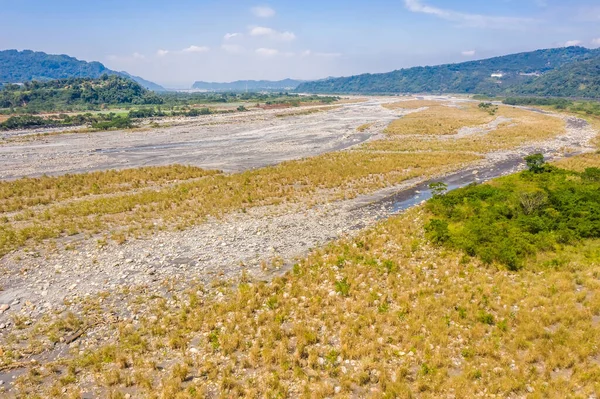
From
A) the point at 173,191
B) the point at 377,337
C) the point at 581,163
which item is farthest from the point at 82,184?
the point at 581,163

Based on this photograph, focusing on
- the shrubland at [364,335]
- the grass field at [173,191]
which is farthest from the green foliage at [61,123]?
the shrubland at [364,335]

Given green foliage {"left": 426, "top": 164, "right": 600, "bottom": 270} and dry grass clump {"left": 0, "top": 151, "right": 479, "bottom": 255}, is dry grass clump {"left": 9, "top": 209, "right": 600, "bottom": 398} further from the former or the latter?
dry grass clump {"left": 0, "top": 151, "right": 479, "bottom": 255}

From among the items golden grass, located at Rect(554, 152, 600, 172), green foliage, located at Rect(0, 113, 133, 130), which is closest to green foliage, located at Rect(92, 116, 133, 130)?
green foliage, located at Rect(0, 113, 133, 130)

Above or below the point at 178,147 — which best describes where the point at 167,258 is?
below

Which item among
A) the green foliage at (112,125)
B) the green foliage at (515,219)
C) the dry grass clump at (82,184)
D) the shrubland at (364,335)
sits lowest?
the shrubland at (364,335)

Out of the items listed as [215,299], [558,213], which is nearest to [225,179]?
[215,299]

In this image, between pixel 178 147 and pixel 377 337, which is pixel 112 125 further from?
pixel 377 337

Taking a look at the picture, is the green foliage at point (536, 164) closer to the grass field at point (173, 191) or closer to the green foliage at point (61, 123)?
the grass field at point (173, 191)
